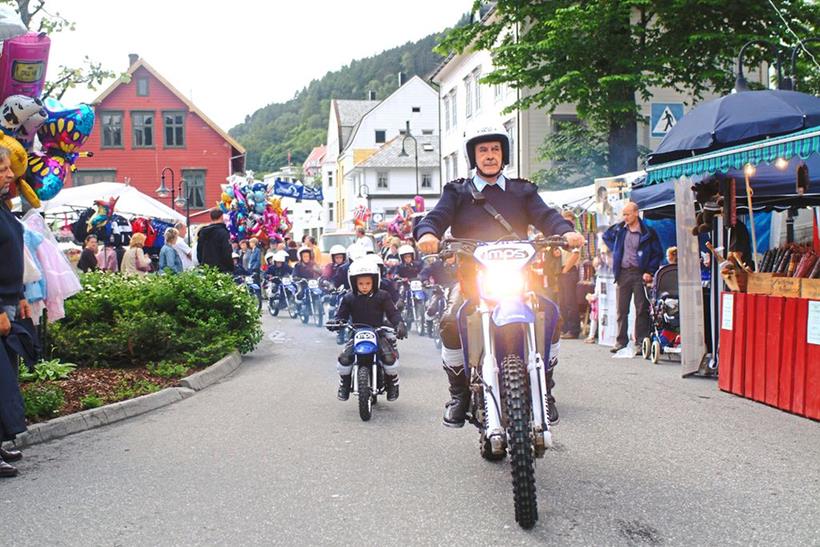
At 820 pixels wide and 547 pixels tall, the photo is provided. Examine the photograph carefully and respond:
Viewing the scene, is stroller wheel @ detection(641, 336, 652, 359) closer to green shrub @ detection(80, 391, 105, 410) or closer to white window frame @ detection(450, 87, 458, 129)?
green shrub @ detection(80, 391, 105, 410)

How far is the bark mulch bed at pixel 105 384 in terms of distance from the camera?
8.99 m

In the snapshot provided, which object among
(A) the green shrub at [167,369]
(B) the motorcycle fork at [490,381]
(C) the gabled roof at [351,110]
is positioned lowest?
(A) the green shrub at [167,369]

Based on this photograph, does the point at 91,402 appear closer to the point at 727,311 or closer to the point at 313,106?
the point at 727,311

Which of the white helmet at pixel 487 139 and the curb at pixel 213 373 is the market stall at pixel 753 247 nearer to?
the white helmet at pixel 487 139

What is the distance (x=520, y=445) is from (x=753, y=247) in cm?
742

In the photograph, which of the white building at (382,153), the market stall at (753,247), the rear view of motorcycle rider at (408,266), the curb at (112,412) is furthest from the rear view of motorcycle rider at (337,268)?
the white building at (382,153)

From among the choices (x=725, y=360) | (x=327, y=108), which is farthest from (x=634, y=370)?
(x=327, y=108)

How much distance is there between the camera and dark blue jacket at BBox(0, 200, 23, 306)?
6.31 metres

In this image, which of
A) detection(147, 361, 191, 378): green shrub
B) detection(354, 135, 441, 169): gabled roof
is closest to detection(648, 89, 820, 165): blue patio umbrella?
detection(147, 361, 191, 378): green shrub

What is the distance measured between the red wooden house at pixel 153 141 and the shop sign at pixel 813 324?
52335 millimetres

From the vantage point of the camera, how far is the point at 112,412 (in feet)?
28.4

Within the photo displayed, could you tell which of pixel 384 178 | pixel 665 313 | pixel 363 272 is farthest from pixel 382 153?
pixel 363 272

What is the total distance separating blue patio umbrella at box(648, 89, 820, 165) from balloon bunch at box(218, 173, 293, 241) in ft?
73.2

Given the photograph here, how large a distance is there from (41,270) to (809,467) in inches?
229
